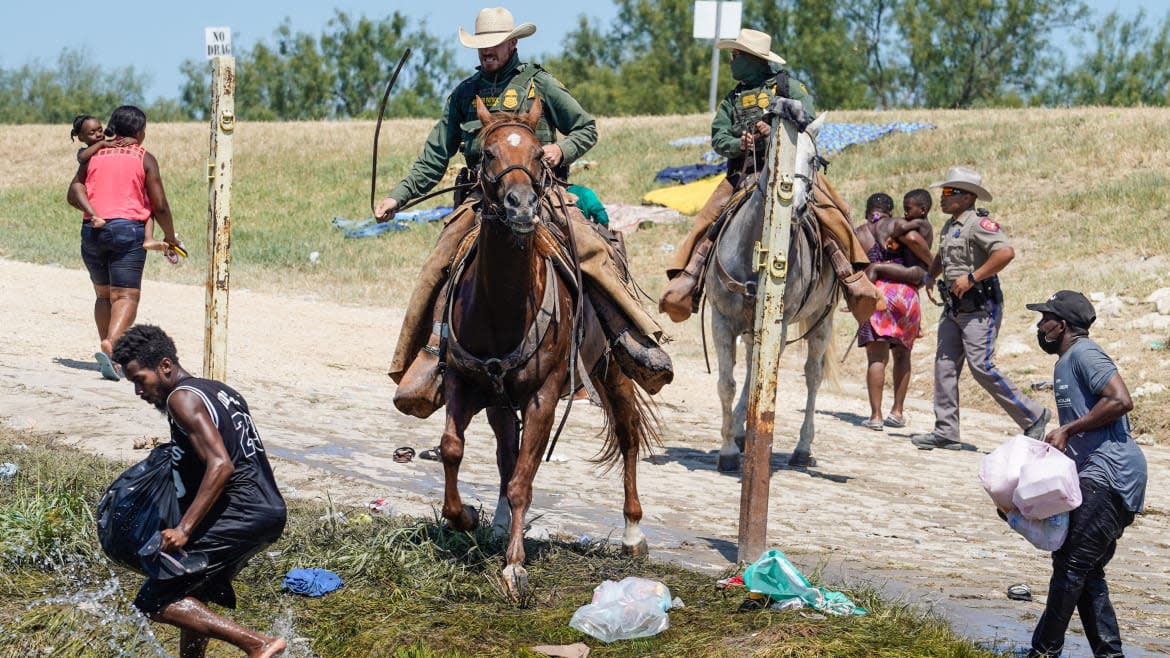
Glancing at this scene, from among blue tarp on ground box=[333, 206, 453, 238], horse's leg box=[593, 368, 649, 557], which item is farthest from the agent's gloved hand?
blue tarp on ground box=[333, 206, 453, 238]

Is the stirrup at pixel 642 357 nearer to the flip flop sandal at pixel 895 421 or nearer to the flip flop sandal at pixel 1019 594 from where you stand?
the flip flop sandal at pixel 1019 594

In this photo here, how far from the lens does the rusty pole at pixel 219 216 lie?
8516 mm

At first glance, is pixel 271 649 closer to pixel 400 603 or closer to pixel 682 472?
pixel 400 603

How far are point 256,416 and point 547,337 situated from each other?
197 inches

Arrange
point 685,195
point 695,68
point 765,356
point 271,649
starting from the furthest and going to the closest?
1. point 695,68
2. point 685,195
3. point 765,356
4. point 271,649

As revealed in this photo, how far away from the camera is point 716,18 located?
39812mm

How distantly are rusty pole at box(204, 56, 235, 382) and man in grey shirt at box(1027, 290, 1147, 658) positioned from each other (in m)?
4.94

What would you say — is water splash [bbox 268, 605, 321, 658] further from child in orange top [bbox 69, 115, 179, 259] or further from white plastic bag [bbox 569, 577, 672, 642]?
child in orange top [bbox 69, 115, 179, 259]

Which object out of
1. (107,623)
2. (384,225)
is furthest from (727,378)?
(384,225)

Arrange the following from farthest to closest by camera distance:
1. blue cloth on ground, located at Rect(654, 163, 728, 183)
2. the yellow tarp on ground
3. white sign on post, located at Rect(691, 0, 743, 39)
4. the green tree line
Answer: the green tree line
white sign on post, located at Rect(691, 0, 743, 39)
blue cloth on ground, located at Rect(654, 163, 728, 183)
the yellow tarp on ground

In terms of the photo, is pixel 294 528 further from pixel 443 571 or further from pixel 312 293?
pixel 312 293

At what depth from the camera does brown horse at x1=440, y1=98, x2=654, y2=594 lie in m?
6.60

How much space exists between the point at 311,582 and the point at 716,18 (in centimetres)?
3491

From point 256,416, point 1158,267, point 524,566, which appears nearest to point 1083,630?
point 524,566
